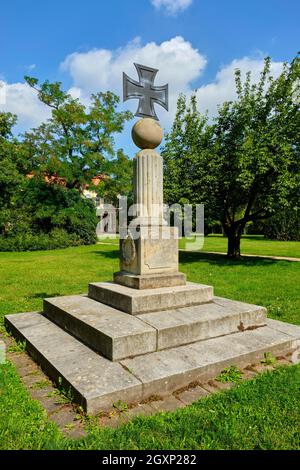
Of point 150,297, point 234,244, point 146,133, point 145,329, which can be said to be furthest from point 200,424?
point 234,244

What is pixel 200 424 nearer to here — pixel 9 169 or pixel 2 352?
pixel 2 352

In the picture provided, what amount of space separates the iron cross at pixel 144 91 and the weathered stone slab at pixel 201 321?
132 inches

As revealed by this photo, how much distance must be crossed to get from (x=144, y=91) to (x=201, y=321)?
389 centimetres

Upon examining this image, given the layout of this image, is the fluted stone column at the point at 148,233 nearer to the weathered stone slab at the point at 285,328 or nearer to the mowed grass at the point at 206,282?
the weathered stone slab at the point at 285,328

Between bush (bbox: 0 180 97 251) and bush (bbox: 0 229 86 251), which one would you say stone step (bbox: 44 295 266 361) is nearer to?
bush (bbox: 0 229 86 251)

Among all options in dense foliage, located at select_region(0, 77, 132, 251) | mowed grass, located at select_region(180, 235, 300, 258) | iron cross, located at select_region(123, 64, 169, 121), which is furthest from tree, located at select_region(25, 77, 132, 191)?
iron cross, located at select_region(123, 64, 169, 121)

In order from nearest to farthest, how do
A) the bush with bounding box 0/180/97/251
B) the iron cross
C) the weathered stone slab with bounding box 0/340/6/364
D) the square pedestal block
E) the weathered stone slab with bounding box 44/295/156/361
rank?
the weathered stone slab with bounding box 44/295/156/361 → the weathered stone slab with bounding box 0/340/6/364 → the square pedestal block → the iron cross → the bush with bounding box 0/180/97/251

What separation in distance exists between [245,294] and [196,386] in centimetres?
475

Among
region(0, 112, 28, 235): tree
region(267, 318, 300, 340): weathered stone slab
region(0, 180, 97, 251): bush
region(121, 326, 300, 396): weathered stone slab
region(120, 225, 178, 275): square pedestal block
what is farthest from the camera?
region(0, 180, 97, 251): bush

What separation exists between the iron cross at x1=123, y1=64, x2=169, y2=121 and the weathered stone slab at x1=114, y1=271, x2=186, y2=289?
9.01 ft

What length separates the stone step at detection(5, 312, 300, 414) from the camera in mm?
2963

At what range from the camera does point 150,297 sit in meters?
4.37


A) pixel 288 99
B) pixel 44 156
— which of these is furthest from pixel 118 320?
pixel 44 156
